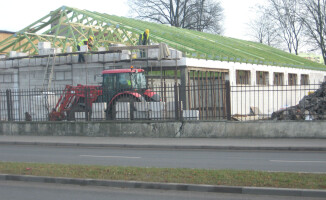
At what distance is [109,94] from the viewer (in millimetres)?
19891

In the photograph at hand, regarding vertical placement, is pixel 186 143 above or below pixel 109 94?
below

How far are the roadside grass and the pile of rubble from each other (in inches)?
372

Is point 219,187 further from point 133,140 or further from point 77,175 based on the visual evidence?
point 133,140

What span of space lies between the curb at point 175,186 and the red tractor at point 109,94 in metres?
9.84

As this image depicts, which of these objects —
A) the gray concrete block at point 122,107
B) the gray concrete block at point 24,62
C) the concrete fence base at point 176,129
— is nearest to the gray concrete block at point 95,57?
the gray concrete block at point 24,62

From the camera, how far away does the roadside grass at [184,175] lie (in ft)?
25.1

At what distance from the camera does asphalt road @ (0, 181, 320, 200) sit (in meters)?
7.34

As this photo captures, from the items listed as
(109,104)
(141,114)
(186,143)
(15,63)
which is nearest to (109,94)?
(109,104)

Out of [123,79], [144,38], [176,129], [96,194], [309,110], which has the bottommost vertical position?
[96,194]

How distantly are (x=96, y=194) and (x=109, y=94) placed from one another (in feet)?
40.6

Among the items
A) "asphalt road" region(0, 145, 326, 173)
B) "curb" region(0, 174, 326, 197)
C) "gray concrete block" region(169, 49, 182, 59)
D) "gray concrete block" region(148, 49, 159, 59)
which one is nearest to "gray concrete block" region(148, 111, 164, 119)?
"asphalt road" region(0, 145, 326, 173)

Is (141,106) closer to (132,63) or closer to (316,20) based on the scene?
(132,63)

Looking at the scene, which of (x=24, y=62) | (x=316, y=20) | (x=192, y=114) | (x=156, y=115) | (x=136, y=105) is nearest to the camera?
(x=192, y=114)

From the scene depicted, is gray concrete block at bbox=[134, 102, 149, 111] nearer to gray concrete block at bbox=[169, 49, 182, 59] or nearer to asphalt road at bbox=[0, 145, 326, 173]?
asphalt road at bbox=[0, 145, 326, 173]
